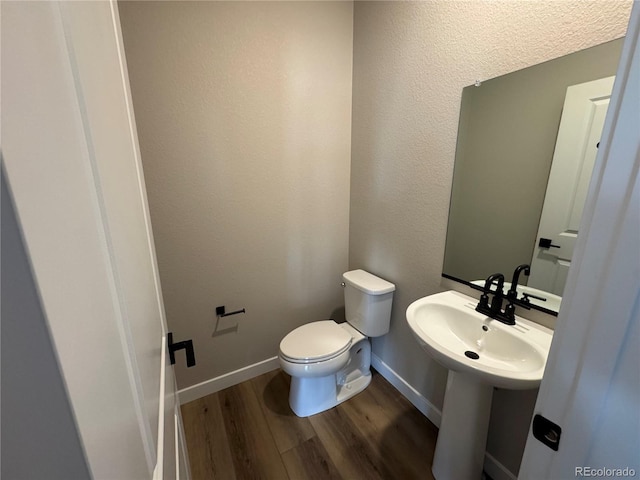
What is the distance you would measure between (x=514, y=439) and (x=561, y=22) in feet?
5.41

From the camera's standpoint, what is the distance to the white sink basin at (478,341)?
2.79 ft

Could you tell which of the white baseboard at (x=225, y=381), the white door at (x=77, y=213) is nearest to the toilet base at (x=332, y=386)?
the white baseboard at (x=225, y=381)

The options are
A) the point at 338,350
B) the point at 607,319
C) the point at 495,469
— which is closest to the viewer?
the point at 607,319

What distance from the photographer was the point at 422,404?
5.17ft

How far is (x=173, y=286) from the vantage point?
151 cm

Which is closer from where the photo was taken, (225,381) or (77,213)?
(77,213)

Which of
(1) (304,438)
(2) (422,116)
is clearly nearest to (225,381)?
(1) (304,438)

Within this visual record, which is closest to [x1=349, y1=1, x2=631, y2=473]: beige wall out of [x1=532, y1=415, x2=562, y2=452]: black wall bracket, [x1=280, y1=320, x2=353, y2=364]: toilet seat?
[x1=280, y1=320, x2=353, y2=364]: toilet seat

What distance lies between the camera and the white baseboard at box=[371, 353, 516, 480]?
1.22 m

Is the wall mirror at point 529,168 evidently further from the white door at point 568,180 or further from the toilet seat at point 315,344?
the toilet seat at point 315,344

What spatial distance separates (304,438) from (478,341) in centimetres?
106

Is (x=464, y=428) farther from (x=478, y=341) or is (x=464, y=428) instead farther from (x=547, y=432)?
(x=547, y=432)

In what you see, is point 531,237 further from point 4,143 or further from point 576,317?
point 4,143

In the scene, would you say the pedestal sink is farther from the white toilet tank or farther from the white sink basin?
the white toilet tank
